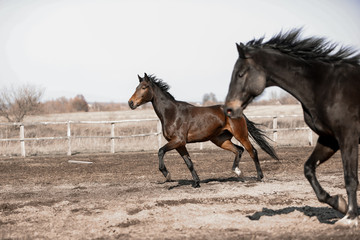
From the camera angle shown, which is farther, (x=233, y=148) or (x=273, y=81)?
(x=233, y=148)

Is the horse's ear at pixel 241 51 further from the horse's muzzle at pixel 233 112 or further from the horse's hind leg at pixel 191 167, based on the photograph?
the horse's hind leg at pixel 191 167

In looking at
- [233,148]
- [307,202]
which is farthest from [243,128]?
[307,202]

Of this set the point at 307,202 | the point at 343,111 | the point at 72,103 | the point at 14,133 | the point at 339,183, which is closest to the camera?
the point at 343,111

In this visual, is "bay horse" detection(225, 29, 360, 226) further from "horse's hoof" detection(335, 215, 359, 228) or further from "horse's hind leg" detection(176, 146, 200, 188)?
"horse's hind leg" detection(176, 146, 200, 188)

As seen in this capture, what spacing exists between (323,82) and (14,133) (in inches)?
913

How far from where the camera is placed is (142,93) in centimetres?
881

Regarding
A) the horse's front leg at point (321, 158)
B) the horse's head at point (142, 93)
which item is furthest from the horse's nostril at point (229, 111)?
the horse's head at point (142, 93)

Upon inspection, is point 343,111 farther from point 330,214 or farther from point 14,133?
point 14,133

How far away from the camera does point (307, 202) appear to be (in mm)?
6359

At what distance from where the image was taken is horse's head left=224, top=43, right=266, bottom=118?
177 inches

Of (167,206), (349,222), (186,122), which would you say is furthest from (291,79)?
(186,122)

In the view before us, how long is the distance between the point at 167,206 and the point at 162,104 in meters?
2.86

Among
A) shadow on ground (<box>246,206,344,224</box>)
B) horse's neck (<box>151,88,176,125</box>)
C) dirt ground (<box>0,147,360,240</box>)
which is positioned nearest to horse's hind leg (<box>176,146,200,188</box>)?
dirt ground (<box>0,147,360,240</box>)

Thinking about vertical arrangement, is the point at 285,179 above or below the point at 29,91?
below
